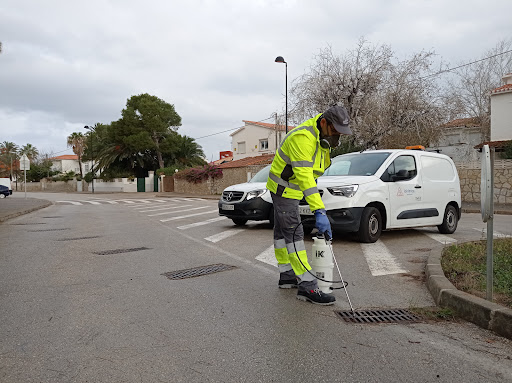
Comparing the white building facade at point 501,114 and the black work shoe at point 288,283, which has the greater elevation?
the white building facade at point 501,114

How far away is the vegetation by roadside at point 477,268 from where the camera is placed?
441 cm

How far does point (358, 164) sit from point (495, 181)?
1293 cm

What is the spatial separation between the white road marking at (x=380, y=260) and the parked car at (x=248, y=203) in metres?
3.03

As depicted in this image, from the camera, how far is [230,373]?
2844mm

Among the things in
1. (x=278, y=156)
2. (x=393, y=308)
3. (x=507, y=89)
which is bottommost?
(x=393, y=308)

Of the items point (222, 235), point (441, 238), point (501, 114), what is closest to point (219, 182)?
point (501, 114)

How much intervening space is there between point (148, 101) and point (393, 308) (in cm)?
5141

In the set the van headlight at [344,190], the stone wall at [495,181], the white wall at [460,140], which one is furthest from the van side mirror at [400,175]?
the white wall at [460,140]

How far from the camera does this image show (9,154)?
88.7 metres

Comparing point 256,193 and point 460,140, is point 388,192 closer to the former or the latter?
point 256,193

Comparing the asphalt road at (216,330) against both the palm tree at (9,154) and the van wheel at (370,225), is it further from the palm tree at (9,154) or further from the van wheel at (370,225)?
the palm tree at (9,154)

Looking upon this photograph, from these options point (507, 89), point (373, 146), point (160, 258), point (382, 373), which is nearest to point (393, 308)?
point (382, 373)

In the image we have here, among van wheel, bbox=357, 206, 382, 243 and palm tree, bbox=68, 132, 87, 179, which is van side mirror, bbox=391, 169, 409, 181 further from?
palm tree, bbox=68, 132, 87, 179

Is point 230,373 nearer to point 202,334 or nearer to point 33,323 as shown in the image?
point 202,334
